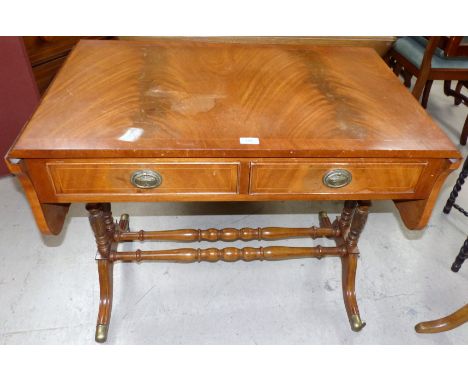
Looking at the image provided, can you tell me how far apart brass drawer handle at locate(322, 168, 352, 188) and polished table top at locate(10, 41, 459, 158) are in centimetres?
7

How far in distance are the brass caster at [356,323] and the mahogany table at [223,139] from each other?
579 mm

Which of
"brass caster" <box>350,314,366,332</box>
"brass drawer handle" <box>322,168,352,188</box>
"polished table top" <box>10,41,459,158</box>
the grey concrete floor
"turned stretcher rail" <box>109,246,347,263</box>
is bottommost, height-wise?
the grey concrete floor

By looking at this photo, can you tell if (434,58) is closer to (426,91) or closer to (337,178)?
(426,91)

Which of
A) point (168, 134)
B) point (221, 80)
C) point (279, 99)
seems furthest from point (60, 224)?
point (279, 99)

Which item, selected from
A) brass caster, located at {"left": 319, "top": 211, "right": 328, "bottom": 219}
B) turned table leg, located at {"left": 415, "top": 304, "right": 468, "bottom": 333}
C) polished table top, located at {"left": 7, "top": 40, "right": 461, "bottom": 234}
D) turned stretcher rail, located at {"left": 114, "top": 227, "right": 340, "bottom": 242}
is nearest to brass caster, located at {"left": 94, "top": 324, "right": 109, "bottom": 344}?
turned stretcher rail, located at {"left": 114, "top": 227, "right": 340, "bottom": 242}

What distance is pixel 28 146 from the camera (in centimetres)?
117

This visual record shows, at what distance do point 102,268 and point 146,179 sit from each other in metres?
0.74

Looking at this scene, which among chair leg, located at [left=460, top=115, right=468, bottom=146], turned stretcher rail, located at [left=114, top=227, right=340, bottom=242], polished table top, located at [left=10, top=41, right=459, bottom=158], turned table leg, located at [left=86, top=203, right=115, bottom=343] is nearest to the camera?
polished table top, located at [left=10, top=41, right=459, bottom=158]

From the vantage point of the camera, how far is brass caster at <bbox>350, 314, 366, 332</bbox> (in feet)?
5.98

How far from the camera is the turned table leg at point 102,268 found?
1.69 m

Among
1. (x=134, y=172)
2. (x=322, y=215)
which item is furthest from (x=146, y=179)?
(x=322, y=215)

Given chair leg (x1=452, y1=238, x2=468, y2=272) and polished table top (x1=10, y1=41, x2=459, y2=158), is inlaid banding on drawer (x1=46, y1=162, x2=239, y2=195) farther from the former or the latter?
chair leg (x1=452, y1=238, x2=468, y2=272)

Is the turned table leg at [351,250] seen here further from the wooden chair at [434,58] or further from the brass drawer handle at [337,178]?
the wooden chair at [434,58]

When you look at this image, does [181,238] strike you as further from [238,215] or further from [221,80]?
[221,80]
